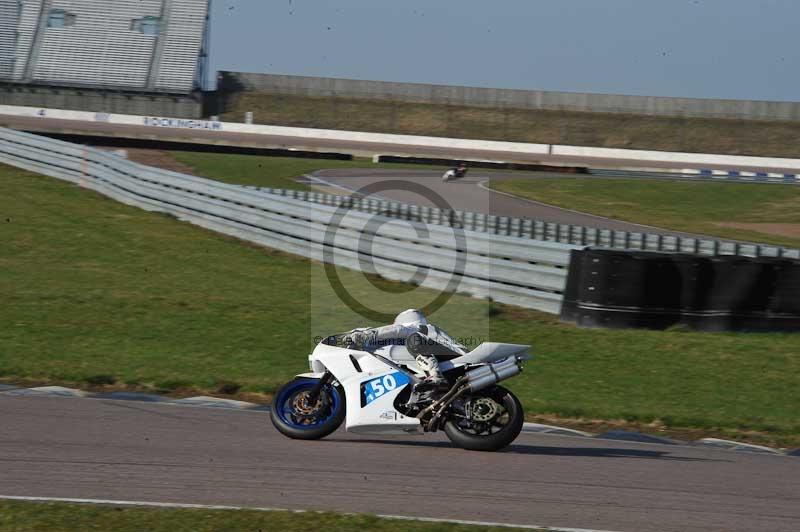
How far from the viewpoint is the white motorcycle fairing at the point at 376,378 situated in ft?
25.2

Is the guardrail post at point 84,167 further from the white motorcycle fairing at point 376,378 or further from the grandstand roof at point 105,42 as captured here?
the grandstand roof at point 105,42

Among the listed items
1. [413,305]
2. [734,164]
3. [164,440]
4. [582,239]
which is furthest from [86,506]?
[734,164]

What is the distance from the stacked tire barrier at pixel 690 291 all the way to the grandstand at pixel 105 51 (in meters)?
59.4

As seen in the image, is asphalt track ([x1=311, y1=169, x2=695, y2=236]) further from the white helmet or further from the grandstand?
the grandstand

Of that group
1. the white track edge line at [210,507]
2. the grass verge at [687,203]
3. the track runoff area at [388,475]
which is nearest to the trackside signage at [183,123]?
the grass verge at [687,203]

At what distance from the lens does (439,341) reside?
772 centimetres

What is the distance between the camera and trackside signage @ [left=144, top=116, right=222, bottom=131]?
66556 mm

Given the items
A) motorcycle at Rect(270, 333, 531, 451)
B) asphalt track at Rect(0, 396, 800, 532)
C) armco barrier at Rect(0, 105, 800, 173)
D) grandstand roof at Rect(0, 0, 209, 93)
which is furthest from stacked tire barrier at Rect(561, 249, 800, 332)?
grandstand roof at Rect(0, 0, 209, 93)

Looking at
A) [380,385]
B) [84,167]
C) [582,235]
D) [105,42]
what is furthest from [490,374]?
[105,42]

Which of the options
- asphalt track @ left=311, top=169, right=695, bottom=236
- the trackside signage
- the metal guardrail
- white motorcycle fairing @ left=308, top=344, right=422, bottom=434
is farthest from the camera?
the trackside signage

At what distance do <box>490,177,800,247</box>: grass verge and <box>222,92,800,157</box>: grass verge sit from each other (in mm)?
29715

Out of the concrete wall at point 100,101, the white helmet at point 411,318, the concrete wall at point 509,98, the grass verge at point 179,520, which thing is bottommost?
the grass verge at point 179,520

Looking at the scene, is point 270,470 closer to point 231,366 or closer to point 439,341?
point 439,341

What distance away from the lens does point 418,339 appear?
7.73 m
